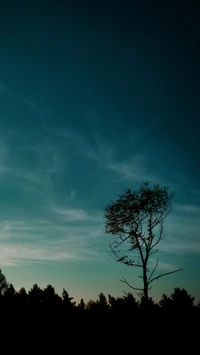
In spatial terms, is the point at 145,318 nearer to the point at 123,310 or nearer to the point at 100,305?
the point at 123,310

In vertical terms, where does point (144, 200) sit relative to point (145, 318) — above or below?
above

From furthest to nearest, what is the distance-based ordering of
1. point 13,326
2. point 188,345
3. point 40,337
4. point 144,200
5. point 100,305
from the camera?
point 144,200 → point 100,305 → point 13,326 → point 40,337 → point 188,345

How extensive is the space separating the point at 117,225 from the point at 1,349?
25893 millimetres

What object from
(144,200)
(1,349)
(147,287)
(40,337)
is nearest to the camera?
(1,349)

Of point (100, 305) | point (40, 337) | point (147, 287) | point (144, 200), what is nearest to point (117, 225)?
point (144, 200)

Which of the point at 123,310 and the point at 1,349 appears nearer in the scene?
the point at 1,349

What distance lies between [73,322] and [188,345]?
133 inches

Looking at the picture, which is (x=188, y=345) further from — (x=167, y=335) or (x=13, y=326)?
(x=13, y=326)

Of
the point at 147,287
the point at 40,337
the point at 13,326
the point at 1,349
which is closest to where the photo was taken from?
the point at 1,349

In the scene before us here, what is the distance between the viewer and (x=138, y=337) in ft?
20.8

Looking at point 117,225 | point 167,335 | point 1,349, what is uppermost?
point 117,225

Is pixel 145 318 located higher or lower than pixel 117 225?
lower

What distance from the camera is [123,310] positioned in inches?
306

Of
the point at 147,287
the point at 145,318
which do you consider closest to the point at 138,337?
the point at 145,318
